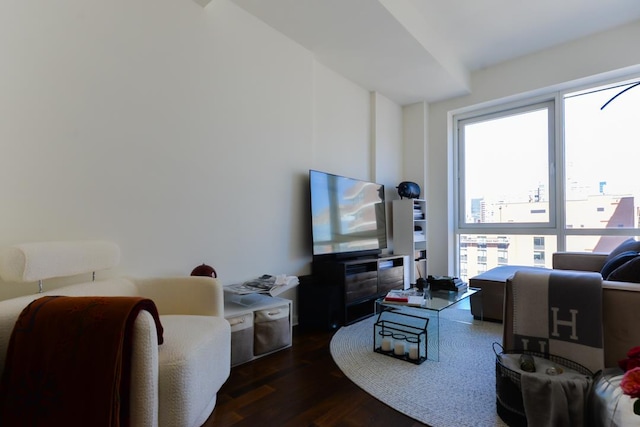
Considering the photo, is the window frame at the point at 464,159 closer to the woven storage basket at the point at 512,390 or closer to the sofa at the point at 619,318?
the sofa at the point at 619,318

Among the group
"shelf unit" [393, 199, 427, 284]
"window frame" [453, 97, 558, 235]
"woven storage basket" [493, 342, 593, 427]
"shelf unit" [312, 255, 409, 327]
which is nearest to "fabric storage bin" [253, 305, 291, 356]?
"shelf unit" [312, 255, 409, 327]

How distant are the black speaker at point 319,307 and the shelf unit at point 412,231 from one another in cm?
171

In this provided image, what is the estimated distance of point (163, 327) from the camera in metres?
1.54

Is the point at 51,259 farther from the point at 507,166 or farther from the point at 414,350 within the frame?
the point at 507,166

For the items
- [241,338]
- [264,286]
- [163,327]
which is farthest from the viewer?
[264,286]

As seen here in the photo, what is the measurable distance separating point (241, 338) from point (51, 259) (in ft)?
3.98

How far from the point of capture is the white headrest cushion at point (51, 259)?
4.32 feet

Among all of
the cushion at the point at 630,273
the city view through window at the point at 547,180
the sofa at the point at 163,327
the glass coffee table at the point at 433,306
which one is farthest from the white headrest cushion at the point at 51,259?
the city view through window at the point at 547,180

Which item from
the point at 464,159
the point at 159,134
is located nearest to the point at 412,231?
the point at 464,159

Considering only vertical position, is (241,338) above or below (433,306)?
below

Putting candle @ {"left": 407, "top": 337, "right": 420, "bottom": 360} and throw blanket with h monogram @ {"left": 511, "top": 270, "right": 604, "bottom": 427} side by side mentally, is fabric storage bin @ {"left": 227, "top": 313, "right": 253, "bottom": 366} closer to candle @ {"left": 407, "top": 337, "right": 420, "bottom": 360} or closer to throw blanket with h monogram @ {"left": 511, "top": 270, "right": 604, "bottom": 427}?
candle @ {"left": 407, "top": 337, "right": 420, "bottom": 360}

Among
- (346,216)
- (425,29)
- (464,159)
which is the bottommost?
(346,216)

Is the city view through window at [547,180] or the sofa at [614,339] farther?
the city view through window at [547,180]

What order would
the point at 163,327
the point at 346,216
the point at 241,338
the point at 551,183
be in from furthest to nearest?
the point at 551,183, the point at 346,216, the point at 241,338, the point at 163,327
